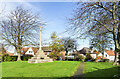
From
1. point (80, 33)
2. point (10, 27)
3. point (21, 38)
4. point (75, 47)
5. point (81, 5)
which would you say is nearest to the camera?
point (80, 33)

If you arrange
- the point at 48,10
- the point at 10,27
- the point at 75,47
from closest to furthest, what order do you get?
1. the point at 48,10
2. the point at 10,27
3. the point at 75,47

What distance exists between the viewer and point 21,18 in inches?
904

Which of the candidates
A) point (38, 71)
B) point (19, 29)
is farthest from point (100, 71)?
point (19, 29)

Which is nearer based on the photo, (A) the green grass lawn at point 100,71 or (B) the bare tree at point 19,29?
(A) the green grass lawn at point 100,71

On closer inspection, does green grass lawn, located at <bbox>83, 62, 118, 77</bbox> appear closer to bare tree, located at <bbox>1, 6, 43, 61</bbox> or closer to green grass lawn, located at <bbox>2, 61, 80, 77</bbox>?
green grass lawn, located at <bbox>2, 61, 80, 77</bbox>

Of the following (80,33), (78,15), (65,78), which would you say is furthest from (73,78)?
(78,15)

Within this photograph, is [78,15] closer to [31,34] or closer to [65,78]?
[65,78]

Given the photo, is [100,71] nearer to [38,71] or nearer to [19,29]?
[38,71]

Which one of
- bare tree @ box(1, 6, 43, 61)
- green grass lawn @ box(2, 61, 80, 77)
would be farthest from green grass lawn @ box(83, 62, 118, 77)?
bare tree @ box(1, 6, 43, 61)

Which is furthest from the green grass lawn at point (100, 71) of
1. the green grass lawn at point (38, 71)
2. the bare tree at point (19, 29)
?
the bare tree at point (19, 29)

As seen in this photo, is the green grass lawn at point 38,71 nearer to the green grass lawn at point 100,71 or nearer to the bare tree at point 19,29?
the green grass lawn at point 100,71

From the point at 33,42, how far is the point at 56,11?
20.6m

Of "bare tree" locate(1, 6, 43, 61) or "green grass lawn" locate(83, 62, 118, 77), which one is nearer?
"green grass lawn" locate(83, 62, 118, 77)

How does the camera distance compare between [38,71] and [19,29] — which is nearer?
[38,71]
